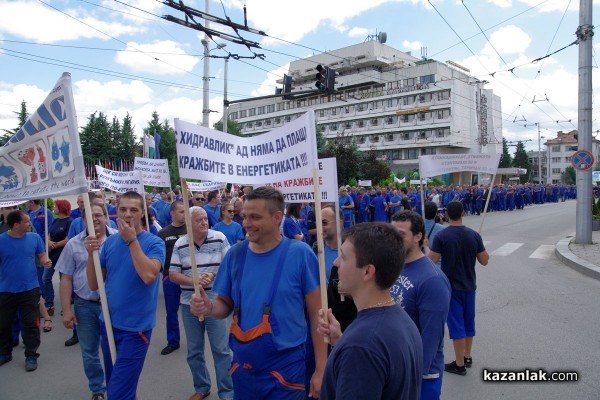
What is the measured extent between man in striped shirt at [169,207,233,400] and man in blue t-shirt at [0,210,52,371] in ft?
7.77

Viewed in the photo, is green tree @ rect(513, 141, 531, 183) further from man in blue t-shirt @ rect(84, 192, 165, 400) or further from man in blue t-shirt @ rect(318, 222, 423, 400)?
man in blue t-shirt @ rect(318, 222, 423, 400)

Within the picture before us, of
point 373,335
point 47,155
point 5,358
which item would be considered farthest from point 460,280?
point 5,358

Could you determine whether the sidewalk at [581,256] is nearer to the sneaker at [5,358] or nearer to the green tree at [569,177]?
the sneaker at [5,358]

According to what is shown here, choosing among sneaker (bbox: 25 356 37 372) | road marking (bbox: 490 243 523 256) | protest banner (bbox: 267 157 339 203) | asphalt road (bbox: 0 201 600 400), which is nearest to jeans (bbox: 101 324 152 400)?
asphalt road (bbox: 0 201 600 400)

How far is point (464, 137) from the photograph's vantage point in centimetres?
6950

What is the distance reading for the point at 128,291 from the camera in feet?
12.1

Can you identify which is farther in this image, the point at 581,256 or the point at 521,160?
the point at 521,160

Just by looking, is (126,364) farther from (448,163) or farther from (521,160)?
(521,160)

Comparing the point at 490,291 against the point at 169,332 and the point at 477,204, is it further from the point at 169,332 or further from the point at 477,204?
the point at 477,204

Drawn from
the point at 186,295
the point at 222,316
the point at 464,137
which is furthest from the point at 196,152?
the point at 464,137

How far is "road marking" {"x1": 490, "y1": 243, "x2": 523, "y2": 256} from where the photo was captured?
13345 mm

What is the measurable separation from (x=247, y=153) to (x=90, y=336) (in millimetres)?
2625

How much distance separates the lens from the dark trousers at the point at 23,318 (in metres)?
5.54

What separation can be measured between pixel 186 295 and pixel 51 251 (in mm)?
4313
